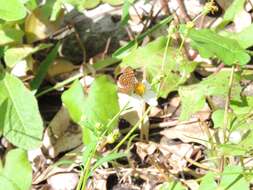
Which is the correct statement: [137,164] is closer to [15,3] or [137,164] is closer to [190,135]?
[190,135]

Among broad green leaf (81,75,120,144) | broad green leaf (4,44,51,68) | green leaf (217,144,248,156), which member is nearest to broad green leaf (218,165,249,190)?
green leaf (217,144,248,156)

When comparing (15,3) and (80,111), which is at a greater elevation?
(15,3)

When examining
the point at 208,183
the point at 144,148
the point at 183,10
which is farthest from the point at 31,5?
the point at 208,183

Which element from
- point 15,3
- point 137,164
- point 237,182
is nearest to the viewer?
point 237,182

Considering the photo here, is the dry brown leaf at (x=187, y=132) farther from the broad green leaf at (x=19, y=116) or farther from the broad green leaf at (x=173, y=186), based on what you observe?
the broad green leaf at (x=19, y=116)

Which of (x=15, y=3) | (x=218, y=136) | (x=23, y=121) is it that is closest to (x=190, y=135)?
(x=218, y=136)

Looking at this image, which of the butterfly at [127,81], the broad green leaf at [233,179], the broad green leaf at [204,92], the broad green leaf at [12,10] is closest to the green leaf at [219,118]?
the broad green leaf at [204,92]
